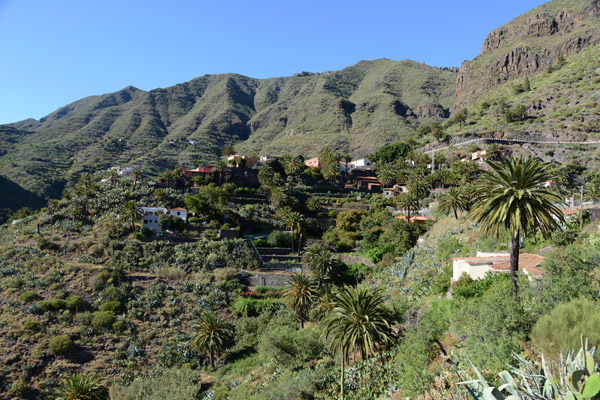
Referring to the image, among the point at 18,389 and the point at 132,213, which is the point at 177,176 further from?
the point at 18,389

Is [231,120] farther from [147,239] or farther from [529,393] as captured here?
[529,393]

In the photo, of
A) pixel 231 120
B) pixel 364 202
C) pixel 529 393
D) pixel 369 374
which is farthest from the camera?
pixel 231 120

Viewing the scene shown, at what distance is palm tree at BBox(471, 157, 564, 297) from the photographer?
57.2 feet

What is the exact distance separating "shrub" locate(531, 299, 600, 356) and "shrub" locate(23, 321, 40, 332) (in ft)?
144

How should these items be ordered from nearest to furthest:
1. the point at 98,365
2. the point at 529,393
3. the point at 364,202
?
1. the point at 529,393
2. the point at 98,365
3. the point at 364,202

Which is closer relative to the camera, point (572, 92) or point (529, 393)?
point (529, 393)

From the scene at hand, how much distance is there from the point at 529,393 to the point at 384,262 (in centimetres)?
4097

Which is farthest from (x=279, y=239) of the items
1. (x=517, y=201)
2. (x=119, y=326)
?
(x=517, y=201)

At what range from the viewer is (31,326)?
38156mm

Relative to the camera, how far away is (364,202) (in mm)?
74312

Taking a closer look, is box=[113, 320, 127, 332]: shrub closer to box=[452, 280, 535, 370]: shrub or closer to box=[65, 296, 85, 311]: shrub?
box=[65, 296, 85, 311]: shrub

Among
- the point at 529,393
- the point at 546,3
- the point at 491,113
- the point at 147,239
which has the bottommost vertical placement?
the point at 147,239

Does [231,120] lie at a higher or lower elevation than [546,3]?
lower

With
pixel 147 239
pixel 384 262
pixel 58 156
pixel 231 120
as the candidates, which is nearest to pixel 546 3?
pixel 231 120
